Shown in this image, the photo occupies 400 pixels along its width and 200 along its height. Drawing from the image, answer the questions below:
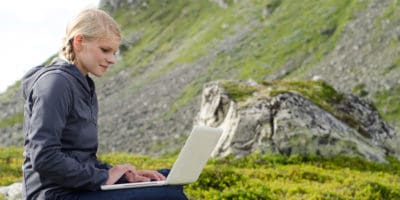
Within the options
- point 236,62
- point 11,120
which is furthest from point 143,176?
point 11,120

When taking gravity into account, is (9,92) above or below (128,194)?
below

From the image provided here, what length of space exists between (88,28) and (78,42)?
186 millimetres

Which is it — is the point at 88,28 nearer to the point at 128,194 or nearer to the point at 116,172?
the point at 116,172

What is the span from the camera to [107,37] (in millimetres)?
6879

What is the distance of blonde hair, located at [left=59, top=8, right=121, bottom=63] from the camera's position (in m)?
6.75

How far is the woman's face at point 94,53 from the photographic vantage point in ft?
22.4

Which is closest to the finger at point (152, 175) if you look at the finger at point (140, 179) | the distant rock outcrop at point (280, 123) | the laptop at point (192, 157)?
the finger at point (140, 179)

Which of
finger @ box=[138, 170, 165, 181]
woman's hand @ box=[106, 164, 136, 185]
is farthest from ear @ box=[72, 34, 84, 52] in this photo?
finger @ box=[138, 170, 165, 181]

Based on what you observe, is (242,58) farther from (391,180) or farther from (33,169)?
(33,169)

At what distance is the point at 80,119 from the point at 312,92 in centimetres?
2042

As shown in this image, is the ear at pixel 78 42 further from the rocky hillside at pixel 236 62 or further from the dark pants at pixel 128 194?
the rocky hillside at pixel 236 62

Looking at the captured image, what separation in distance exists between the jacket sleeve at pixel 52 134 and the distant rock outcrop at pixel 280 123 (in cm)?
1560

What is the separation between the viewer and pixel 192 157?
7.33 metres

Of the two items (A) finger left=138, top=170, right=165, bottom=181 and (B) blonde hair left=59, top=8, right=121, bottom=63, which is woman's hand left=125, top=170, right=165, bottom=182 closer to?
(A) finger left=138, top=170, right=165, bottom=181
